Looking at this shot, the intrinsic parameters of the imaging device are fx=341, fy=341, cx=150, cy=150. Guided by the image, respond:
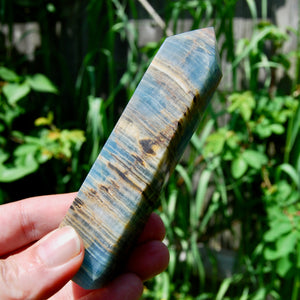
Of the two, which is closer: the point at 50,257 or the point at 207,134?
the point at 50,257

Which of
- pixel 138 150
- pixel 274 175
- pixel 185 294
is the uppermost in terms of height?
pixel 138 150

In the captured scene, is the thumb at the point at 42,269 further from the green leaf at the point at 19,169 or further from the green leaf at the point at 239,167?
the green leaf at the point at 239,167

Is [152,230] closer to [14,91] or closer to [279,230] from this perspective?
[279,230]

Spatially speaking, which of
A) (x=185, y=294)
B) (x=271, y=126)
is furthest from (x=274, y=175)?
(x=185, y=294)

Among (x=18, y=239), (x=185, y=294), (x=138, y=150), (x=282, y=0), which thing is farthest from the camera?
(x=185, y=294)

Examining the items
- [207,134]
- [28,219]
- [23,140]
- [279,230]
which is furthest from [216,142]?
[23,140]

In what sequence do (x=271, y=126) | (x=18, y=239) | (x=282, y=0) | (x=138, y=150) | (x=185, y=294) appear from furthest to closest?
(x=185, y=294)
(x=282, y=0)
(x=271, y=126)
(x=18, y=239)
(x=138, y=150)

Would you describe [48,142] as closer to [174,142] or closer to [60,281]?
[60,281]
